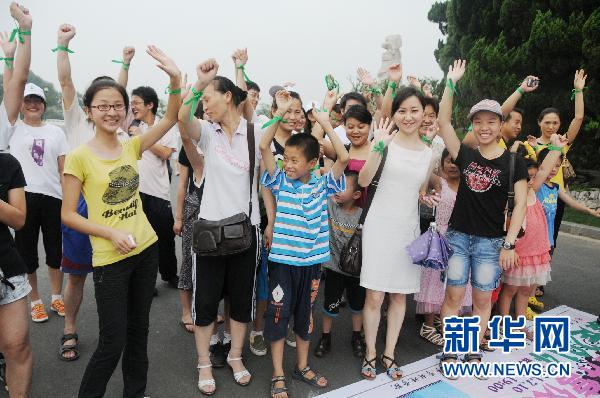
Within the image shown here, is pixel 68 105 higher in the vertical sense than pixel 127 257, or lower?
higher

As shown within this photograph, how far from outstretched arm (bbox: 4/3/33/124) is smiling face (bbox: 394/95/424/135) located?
2240 mm

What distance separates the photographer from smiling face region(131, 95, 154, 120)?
3.70m

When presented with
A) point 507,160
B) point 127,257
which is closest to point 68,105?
point 127,257

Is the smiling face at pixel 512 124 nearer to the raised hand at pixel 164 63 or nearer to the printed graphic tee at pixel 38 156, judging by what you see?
the raised hand at pixel 164 63

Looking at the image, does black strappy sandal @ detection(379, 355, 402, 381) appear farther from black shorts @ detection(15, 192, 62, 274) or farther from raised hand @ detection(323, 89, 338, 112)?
black shorts @ detection(15, 192, 62, 274)

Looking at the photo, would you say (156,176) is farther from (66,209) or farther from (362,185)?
(362,185)

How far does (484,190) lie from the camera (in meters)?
2.85

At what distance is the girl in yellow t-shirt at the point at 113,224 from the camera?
2082 mm

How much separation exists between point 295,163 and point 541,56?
792 cm

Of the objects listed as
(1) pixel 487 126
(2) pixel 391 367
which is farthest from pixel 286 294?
(1) pixel 487 126

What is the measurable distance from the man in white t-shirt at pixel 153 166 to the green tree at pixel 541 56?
7.32 meters

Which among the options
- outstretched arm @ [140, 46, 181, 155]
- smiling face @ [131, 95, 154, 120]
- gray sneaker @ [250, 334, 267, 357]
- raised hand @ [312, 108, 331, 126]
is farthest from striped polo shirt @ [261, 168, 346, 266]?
smiling face @ [131, 95, 154, 120]

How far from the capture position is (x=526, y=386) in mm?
2836

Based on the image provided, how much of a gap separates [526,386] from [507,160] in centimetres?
155
